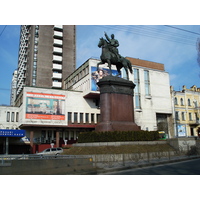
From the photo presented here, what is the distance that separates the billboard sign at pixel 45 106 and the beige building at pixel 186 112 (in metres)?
30.6

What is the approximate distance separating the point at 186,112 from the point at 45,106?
37471 mm

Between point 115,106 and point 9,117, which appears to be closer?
point 115,106

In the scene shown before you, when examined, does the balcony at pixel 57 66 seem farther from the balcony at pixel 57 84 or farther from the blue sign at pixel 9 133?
the blue sign at pixel 9 133

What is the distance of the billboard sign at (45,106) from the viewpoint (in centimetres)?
4388

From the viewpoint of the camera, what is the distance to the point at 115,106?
19.2 metres

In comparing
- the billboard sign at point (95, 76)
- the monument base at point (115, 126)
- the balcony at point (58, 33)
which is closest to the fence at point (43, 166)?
the monument base at point (115, 126)

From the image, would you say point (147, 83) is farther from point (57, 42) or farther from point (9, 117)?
point (9, 117)

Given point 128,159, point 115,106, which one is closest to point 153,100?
point 115,106

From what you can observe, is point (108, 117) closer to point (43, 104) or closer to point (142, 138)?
point (142, 138)

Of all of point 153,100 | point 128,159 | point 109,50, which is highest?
point 153,100

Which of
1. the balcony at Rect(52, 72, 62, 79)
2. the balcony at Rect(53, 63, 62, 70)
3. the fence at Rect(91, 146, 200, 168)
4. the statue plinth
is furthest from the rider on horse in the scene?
the balcony at Rect(53, 63, 62, 70)

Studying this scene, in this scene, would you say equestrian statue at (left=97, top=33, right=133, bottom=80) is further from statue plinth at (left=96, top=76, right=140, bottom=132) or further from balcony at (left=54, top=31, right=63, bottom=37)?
balcony at (left=54, top=31, right=63, bottom=37)

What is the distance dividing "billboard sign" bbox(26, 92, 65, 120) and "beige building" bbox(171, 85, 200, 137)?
3063cm

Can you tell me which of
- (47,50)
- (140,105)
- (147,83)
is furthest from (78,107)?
(47,50)
